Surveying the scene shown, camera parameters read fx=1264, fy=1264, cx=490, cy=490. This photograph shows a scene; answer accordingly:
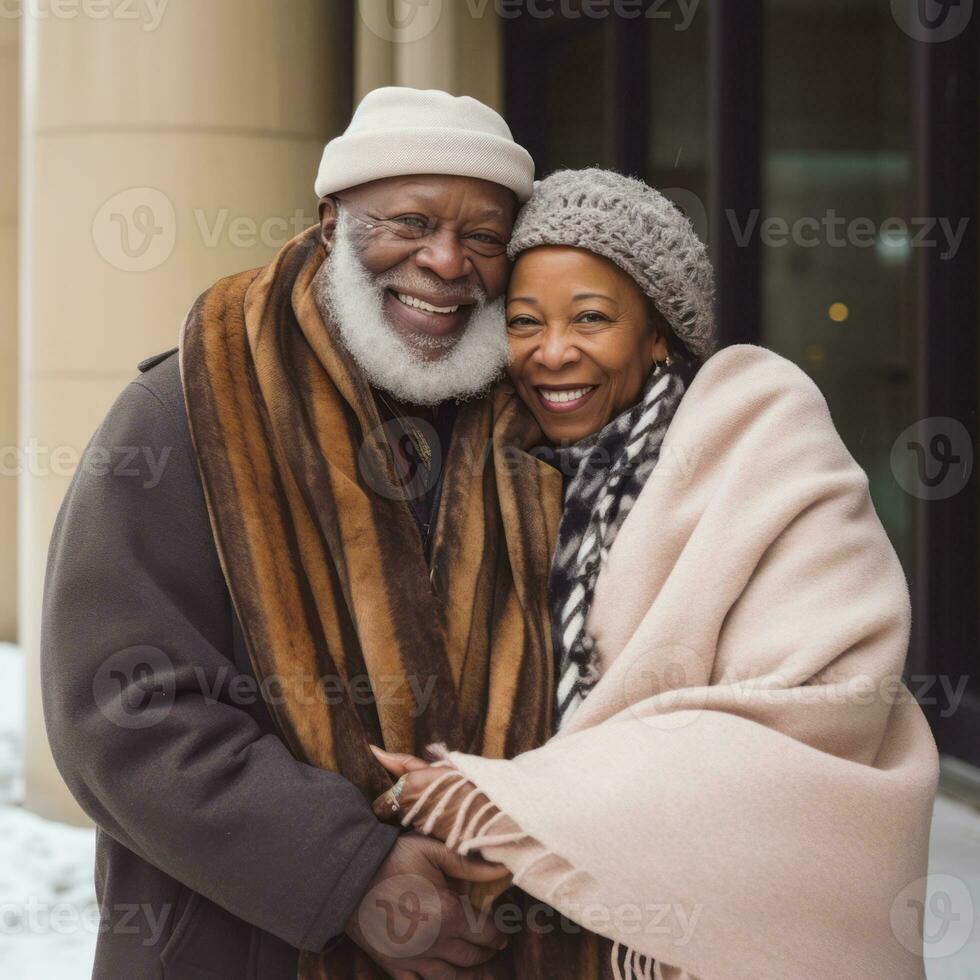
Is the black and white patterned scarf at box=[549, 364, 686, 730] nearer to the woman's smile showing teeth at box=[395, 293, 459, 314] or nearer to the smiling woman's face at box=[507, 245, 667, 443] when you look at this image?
the smiling woman's face at box=[507, 245, 667, 443]

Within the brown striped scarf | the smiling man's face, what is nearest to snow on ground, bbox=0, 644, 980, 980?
the brown striped scarf

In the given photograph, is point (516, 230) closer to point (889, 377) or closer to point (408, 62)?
point (889, 377)

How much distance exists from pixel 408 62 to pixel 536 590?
168 inches

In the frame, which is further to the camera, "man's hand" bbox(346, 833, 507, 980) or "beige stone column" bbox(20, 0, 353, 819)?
"beige stone column" bbox(20, 0, 353, 819)

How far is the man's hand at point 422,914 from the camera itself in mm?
1802

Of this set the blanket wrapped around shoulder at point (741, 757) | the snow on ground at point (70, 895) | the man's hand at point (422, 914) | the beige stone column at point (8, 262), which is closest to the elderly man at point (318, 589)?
the man's hand at point (422, 914)

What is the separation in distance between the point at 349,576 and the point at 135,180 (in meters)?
4.01

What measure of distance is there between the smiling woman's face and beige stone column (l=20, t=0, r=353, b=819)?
363cm

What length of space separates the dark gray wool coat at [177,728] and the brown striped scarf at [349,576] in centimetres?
6

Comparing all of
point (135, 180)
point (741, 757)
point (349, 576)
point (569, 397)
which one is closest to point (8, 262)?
point (135, 180)

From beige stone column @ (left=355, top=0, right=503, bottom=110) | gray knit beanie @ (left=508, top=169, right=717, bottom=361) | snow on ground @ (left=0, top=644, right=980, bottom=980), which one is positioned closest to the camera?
gray knit beanie @ (left=508, top=169, right=717, bottom=361)

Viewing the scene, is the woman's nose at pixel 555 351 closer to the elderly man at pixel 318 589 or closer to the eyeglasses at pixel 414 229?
the elderly man at pixel 318 589

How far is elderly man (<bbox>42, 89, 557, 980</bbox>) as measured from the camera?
1794mm

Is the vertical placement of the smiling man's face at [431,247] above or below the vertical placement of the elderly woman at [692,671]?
above
